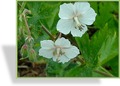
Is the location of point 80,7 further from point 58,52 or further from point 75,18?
point 58,52

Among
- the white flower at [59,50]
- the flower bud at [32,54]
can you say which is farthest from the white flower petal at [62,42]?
the flower bud at [32,54]

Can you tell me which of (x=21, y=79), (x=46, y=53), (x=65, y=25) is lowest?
(x=21, y=79)

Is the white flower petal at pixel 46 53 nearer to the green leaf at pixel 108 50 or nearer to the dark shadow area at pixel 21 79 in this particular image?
the dark shadow area at pixel 21 79

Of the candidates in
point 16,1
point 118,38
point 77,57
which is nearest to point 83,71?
point 77,57

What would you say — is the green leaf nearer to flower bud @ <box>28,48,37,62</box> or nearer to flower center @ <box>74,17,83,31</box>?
flower center @ <box>74,17,83,31</box>

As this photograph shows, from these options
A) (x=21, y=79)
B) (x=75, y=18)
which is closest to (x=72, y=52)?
(x=75, y=18)

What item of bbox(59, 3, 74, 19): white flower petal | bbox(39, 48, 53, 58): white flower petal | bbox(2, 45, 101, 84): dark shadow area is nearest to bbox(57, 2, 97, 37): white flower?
bbox(59, 3, 74, 19): white flower petal
